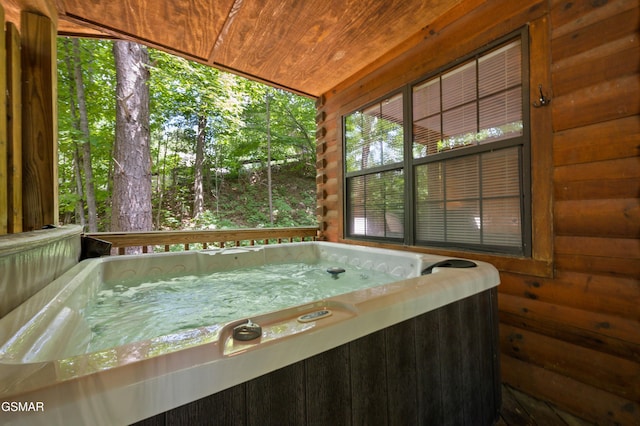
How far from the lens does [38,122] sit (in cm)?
158

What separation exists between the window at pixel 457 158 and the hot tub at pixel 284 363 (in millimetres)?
572

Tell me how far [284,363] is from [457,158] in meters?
1.81

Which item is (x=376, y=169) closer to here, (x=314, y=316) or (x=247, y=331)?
(x=314, y=316)

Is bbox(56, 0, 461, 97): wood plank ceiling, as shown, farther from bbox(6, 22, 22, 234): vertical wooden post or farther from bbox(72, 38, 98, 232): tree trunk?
bbox(72, 38, 98, 232): tree trunk

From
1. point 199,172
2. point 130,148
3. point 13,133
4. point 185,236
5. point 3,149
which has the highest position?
point 199,172

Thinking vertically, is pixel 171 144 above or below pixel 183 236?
above

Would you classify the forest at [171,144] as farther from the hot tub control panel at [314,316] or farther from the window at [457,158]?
the hot tub control panel at [314,316]

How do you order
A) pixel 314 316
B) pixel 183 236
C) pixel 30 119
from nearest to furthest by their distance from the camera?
pixel 314 316 → pixel 30 119 → pixel 183 236

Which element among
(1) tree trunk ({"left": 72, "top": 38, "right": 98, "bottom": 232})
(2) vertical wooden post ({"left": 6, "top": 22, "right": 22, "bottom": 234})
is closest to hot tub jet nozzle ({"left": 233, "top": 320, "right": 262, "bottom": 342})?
(2) vertical wooden post ({"left": 6, "top": 22, "right": 22, "bottom": 234})

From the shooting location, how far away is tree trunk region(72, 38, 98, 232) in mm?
4480

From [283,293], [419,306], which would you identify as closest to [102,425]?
[419,306]

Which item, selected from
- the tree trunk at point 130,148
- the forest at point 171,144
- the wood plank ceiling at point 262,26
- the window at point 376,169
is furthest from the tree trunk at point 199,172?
the window at point 376,169

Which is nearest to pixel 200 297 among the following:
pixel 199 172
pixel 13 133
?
pixel 13 133

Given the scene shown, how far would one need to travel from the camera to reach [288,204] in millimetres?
8516
